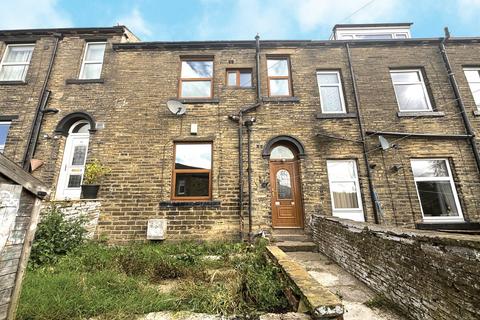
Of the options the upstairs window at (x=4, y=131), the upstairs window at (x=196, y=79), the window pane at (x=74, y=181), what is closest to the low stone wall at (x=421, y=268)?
the upstairs window at (x=196, y=79)

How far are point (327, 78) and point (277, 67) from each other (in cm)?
190

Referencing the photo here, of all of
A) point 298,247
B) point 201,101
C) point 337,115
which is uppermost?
point 201,101

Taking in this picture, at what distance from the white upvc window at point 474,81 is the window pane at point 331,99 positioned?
4604mm

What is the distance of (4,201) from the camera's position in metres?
2.10

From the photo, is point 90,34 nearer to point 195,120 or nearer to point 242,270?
point 195,120

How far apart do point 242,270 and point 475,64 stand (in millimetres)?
10856

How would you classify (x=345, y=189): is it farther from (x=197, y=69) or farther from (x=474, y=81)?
(x=197, y=69)

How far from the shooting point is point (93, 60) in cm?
831

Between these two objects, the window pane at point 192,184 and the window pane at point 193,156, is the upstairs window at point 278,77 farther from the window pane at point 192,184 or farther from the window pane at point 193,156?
the window pane at point 192,184

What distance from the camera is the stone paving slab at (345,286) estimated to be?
2796 millimetres

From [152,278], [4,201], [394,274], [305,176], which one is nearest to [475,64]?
[305,176]

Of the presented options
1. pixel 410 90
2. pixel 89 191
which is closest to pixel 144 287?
pixel 89 191

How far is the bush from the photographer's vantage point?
4645 mm

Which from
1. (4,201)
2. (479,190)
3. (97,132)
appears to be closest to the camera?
(4,201)
